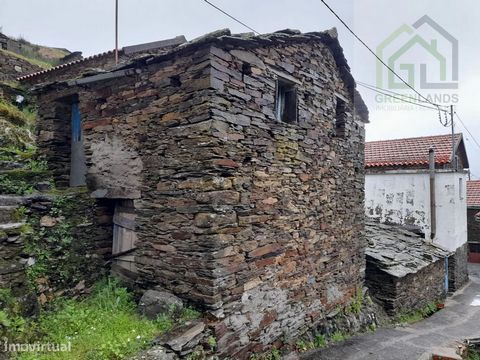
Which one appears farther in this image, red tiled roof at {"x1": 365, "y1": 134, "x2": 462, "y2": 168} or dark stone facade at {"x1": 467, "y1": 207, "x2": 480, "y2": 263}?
dark stone facade at {"x1": 467, "y1": 207, "x2": 480, "y2": 263}

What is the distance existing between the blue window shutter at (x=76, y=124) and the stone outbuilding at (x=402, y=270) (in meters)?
7.47

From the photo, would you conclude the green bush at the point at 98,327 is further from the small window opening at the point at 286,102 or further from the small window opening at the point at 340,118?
the small window opening at the point at 340,118

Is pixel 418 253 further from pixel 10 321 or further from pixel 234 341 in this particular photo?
pixel 10 321

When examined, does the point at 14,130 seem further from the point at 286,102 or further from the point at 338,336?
the point at 338,336

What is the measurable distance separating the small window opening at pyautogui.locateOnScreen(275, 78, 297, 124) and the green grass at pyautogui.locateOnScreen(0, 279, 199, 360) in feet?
11.3

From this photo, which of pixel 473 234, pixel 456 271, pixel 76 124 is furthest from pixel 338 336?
pixel 473 234

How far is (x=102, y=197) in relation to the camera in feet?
16.7

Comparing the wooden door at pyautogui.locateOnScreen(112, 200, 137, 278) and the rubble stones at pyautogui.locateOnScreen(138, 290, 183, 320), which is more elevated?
the wooden door at pyautogui.locateOnScreen(112, 200, 137, 278)

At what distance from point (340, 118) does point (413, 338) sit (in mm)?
4948

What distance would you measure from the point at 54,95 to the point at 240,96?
11.8 ft

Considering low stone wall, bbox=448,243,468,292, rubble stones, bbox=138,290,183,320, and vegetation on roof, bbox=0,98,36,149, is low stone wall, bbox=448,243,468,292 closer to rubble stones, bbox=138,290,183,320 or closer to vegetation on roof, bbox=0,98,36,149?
rubble stones, bbox=138,290,183,320

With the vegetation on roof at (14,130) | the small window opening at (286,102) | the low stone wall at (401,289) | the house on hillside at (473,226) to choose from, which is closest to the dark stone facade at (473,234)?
the house on hillside at (473,226)

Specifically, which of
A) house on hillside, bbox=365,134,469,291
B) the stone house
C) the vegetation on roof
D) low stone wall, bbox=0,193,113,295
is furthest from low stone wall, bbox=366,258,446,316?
the vegetation on roof

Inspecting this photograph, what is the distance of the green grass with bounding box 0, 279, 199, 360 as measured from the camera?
330 cm
